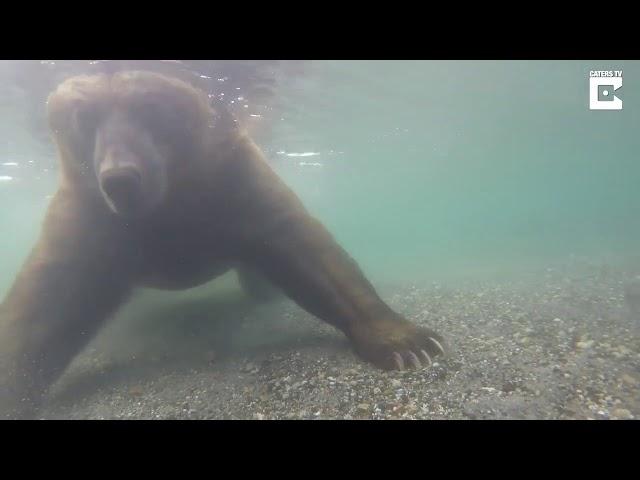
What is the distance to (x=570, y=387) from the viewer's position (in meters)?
3.63

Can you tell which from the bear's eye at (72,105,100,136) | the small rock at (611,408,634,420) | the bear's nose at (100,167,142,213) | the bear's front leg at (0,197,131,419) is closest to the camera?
the small rock at (611,408,634,420)

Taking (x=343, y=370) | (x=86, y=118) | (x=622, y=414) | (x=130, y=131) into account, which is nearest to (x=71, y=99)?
(x=86, y=118)

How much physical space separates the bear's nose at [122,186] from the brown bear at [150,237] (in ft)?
0.06

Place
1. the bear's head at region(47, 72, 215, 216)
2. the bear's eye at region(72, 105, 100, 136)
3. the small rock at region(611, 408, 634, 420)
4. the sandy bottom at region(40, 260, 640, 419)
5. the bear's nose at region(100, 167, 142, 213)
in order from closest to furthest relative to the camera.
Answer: the small rock at region(611, 408, 634, 420), the sandy bottom at region(40, 260, 640, 419), the bear's nose at region(100, 167, 142, 213), the bear's head at region(47, 72, 215, 216), the bear's eye at region(72, 105, 100, 136)

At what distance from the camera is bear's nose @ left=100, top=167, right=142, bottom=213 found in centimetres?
390

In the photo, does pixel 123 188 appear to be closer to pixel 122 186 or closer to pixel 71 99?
pixel 122 186

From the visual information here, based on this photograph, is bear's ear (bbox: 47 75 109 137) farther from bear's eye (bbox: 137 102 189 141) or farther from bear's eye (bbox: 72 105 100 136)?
bear's eye (bbox: 137 102 189 141)

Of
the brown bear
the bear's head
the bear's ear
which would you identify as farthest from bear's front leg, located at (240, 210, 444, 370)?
the bear's ear

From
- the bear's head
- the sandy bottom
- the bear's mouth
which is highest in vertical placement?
the bear's head

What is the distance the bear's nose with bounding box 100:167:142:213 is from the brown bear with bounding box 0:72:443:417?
20 millimetres

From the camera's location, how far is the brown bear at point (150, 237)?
4289 mm

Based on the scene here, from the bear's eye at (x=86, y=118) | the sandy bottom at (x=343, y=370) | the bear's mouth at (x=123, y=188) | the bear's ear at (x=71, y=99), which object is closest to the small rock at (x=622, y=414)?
the sandy bottom at (x=343, y=370)

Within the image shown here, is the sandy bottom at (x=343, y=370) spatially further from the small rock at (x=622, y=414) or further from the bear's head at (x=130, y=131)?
the bear's head at (x=130, y=131)

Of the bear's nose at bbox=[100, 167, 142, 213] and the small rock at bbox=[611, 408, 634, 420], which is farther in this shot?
the bear's nose at bbox=[100, 167, 142, 213]
